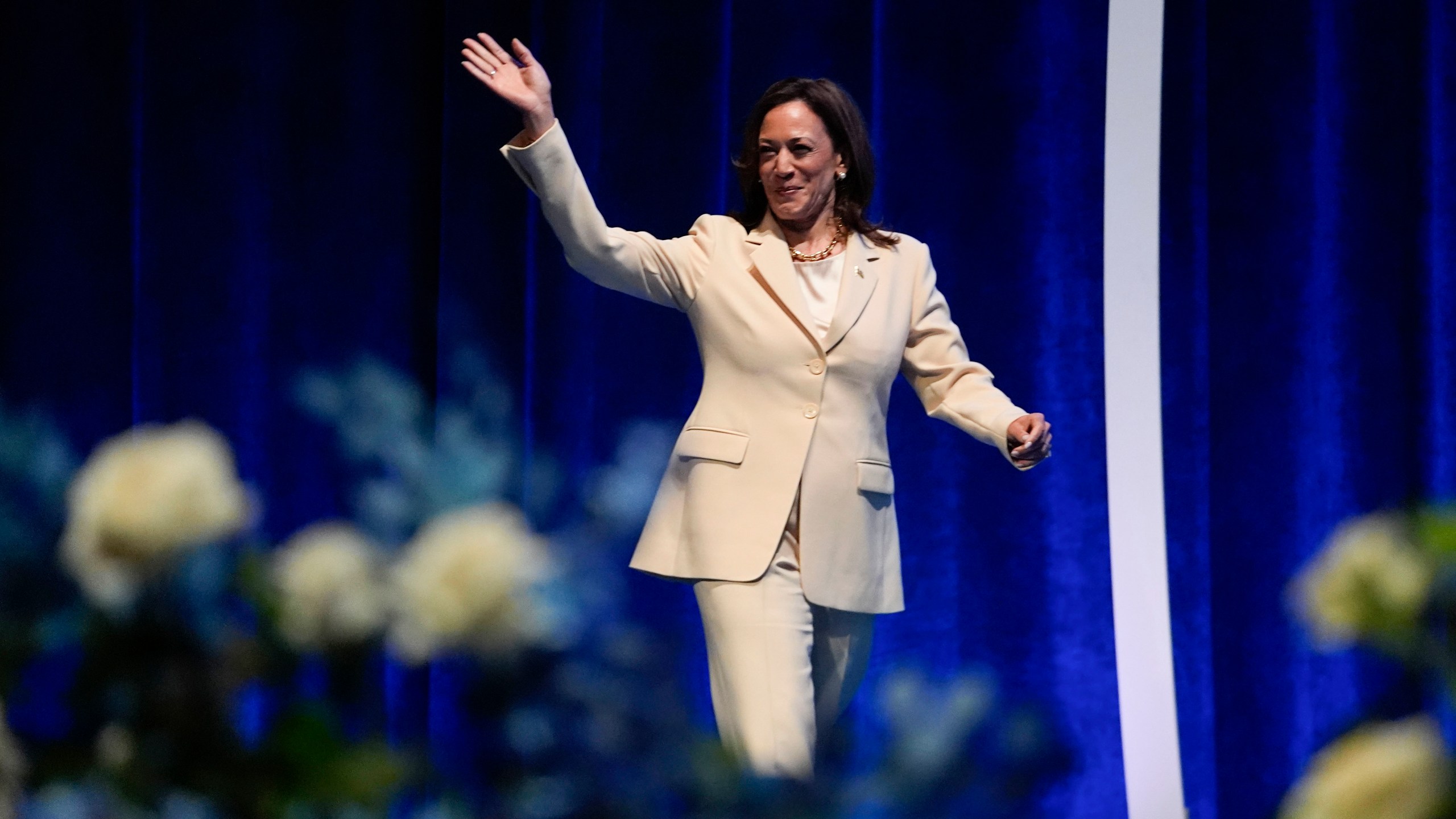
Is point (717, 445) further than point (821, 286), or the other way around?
point (821, 286)

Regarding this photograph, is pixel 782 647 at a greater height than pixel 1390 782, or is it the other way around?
pixel 1390 782

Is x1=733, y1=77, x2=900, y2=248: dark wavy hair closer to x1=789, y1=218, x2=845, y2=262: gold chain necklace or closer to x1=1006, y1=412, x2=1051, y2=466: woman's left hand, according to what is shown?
x1=789, y1=218, x2=845, y2=262: gold chain necklace

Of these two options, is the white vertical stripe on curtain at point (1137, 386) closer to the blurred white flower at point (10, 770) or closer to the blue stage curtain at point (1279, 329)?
the blurred white flower at point (10, 770)

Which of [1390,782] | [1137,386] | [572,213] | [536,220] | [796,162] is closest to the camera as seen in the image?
[1390,782]

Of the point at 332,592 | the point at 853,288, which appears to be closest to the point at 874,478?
the point at 853,288

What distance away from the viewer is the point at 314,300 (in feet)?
10.6

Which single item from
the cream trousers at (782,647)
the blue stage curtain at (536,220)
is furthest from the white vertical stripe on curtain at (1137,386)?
the blue stage curtain at (536,220)

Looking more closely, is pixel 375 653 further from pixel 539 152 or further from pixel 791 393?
pixel 791 393

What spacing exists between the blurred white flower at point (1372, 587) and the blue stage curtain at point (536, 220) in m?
2.87

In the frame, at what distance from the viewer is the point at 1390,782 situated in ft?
0.97

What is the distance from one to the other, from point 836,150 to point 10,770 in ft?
6.56

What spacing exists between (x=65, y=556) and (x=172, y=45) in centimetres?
307

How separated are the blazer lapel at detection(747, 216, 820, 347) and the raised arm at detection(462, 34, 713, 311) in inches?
3.0

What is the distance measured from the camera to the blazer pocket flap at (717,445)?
209cm
